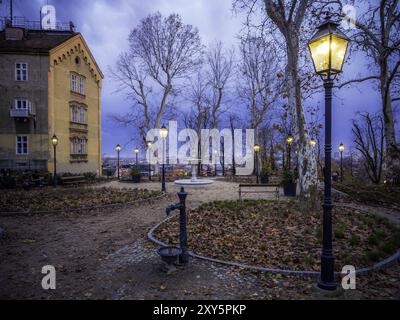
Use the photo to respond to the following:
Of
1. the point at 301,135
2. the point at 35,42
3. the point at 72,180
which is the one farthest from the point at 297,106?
the point at 35,42

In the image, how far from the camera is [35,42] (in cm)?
2720

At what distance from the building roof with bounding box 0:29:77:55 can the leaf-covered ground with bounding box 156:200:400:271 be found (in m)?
25.2

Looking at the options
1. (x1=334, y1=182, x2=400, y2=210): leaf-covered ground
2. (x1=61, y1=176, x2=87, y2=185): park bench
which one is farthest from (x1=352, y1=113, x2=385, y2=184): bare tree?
(x1=61, y1=176, x2=87, y2=185): park bench

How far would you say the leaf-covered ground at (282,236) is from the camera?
5.72 m

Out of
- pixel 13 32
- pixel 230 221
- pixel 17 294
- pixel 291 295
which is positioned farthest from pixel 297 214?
pixel 13 32

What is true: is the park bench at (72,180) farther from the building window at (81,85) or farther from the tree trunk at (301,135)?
the tree trunk at (301,135)

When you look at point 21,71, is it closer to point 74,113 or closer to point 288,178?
point 74,113

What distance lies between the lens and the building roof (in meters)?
25.2

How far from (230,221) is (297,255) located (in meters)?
3.24

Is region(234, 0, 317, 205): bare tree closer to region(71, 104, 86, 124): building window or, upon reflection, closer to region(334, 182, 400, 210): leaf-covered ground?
region(334, 182, 400, 210): leaf-covered ground

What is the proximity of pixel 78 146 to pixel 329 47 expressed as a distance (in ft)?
97.5

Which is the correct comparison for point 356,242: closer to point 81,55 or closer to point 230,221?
point 230,221
